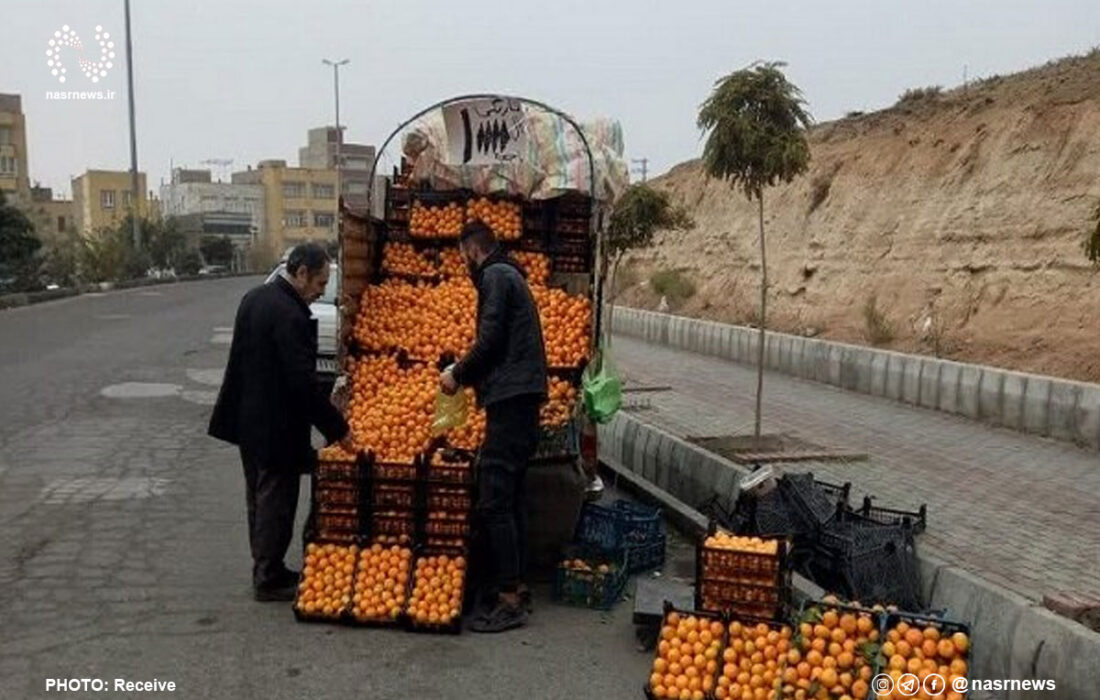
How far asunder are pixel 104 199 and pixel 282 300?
101m

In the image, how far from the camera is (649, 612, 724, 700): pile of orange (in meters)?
4.31

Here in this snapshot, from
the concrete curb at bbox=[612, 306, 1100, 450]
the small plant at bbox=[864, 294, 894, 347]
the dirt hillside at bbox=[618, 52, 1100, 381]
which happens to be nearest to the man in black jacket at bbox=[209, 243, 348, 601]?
the concrete curb at bbox=[612, 306, 1100, 450]

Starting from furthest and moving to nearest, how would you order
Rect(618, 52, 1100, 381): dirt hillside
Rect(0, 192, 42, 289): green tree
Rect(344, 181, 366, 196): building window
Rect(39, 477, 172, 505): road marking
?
Rect(0, 192, 42, 289): green tree
Rect(618, 52, 1100, 381): dirt hillside
Rect(344, 181, 366, 196): building window
Rect(39, 477, 172, 505): road marking

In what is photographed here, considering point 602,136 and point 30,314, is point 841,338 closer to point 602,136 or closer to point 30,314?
point 602,136

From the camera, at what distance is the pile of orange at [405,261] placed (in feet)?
24.5

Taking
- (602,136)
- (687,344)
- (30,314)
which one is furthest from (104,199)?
(602,136)

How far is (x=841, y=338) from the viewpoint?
55.3 feet

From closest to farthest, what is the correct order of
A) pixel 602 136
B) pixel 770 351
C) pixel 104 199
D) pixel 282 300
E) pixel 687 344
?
pixel 282 300 → pixel 602 136 → pixel 770 351 → pixel 687 344 → pixel 104 199

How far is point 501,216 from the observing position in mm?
7367

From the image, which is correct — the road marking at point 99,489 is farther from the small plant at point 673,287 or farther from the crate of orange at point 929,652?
the small plant at point 673,287

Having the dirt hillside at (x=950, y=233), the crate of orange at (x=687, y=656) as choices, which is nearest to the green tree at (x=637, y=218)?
the dirt hillside at (x=950, y=233)

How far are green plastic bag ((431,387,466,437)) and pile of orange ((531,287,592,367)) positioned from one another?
90 centimetres

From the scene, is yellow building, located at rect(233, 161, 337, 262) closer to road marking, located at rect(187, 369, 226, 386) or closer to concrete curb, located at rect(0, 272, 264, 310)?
concrete curb, located at rect(0, 272, 264, 310)

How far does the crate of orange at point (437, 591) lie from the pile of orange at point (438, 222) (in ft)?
9.35
